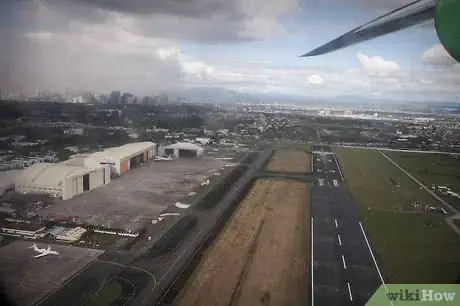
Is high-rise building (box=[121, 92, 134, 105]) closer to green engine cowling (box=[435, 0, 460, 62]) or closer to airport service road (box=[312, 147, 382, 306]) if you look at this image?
airport service road (box=[312, 147, 382, 306])

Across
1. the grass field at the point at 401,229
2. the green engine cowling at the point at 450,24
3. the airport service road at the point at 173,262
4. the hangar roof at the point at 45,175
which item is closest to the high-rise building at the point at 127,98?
the hangar roof at the point at 45,175

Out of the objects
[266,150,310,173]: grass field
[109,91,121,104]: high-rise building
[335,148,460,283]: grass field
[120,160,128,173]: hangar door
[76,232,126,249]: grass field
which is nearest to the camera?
[335,148,460,283]: grass field

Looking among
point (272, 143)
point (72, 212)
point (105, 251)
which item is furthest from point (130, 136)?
point (105, 251)

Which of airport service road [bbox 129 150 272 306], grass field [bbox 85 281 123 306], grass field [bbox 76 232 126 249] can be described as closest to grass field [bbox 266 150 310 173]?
airport service road [bbox 129 150 272 306]

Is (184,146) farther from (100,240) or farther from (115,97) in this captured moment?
(100,240)

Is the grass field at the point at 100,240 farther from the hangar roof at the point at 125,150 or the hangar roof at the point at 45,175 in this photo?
the hangar roof at the point at 125,150

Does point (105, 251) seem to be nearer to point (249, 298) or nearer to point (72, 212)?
point (72, 212)
